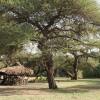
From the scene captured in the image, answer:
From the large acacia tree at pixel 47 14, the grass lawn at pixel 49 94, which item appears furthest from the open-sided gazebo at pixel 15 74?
the large acacia tree at pixel 47 14

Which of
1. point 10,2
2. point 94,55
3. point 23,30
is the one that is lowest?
point 94,55

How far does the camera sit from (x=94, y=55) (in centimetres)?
3225

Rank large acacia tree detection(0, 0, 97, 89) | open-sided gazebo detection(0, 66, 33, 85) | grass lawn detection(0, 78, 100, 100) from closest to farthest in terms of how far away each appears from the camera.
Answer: grass lawn detection(0, 78, 100, 100), large acacia tree detection(0, 0, 97, 89), open-sided gazebo detection(0, 66, 33, 85)

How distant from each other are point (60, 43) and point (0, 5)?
620 cm

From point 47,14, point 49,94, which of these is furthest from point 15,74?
point 49,94

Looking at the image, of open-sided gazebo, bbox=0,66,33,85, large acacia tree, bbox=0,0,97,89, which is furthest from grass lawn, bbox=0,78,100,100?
open-sided gazebo, bbox=0,66,33,85

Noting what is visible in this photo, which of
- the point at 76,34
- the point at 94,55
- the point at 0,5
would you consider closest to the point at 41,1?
the point at 0,5

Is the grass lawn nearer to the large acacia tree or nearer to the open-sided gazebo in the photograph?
the large acacia tree

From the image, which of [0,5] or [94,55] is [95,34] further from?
[0,5]

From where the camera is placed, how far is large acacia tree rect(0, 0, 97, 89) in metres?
25.6

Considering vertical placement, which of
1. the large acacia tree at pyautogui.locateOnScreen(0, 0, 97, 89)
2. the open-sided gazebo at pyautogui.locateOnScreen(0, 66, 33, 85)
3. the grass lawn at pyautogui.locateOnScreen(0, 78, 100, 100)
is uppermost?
the large acacia tree at pyautogui.locateOnScreen(0, 0, 97, 89)

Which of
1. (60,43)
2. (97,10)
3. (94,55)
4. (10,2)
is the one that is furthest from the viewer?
(94,55)

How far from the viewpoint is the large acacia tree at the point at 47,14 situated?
2562 cm

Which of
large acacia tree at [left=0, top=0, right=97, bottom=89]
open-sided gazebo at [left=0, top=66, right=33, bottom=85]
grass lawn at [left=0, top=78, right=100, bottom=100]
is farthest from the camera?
open-sided gazebo at [left=0, top=66, right=33, bottom=85]
